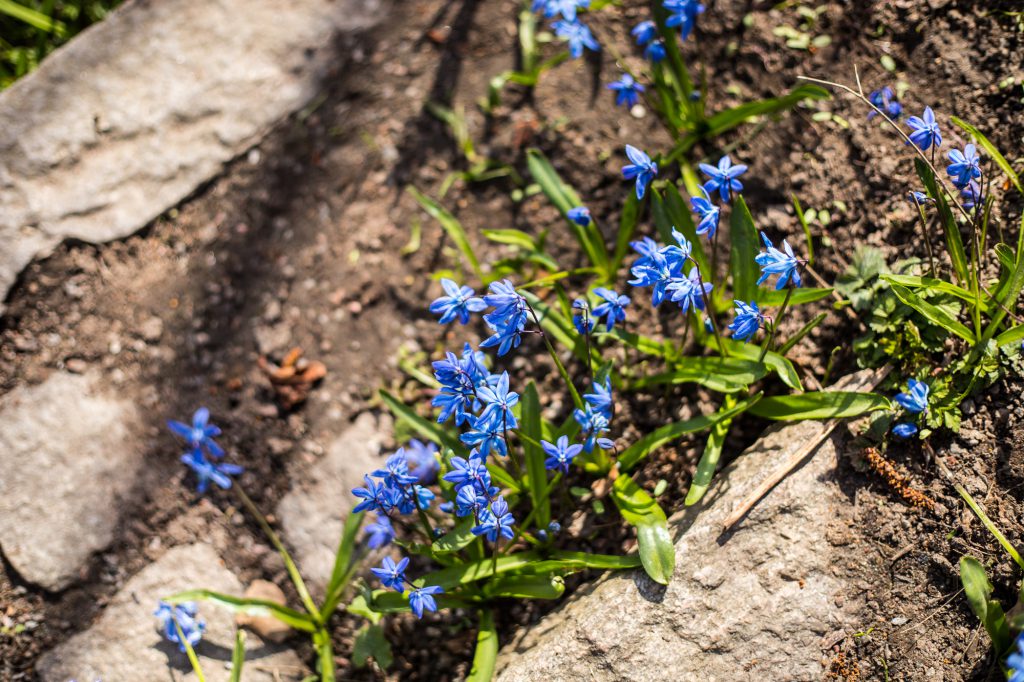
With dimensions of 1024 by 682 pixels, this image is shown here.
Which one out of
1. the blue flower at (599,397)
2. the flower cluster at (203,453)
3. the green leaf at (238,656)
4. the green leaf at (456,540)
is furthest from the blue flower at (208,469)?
the blue flower at (599,397)

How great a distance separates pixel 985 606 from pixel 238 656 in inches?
103

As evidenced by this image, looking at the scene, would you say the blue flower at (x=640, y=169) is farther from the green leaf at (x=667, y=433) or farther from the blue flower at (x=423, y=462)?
the blue flower at (x=423, y=462)

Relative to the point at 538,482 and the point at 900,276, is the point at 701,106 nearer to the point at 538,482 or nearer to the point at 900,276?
the point at 900,276

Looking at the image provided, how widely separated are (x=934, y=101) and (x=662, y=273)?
156 centimetres

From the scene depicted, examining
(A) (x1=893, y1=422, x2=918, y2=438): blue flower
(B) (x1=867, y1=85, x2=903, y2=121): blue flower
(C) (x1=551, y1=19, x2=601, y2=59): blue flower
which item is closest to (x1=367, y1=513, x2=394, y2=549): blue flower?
(A) (x1=893, y1=422, x2=918, y2=438): blue flower

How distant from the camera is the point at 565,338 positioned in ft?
9.71

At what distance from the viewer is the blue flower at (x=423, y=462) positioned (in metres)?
2.95

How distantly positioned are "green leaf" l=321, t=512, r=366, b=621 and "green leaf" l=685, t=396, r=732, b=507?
4.25 feet

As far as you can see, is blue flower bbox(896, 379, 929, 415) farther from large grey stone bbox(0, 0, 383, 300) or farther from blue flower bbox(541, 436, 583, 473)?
large grey stone bbox(0, 0, 383, 300)

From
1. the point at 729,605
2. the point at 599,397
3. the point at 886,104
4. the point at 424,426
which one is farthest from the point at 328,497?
the point at 886,104

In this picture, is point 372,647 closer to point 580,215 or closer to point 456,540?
point 456,540

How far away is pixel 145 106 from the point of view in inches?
151

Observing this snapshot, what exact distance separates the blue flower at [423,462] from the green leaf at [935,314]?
5.76 ft

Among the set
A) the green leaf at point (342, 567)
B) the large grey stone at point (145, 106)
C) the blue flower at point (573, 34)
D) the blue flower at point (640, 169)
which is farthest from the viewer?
the large grey stone at point (145, 106)
